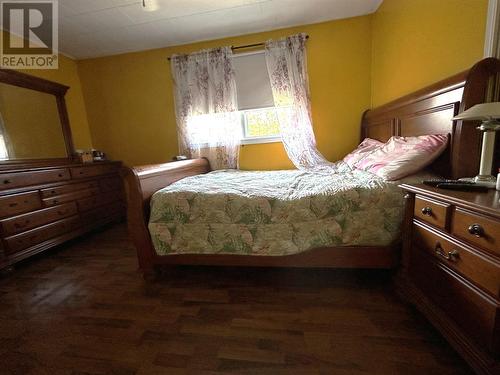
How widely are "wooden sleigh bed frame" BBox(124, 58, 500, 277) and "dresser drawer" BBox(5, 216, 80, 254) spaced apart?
4.23ft

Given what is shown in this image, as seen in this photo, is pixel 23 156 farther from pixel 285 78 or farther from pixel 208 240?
pixel 285 78

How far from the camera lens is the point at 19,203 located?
1.94 metres

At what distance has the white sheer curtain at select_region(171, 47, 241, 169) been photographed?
275cm

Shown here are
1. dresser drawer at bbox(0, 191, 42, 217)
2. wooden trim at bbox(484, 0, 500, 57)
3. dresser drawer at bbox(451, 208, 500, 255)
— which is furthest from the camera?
dresser drawer at bbox(0, 191, 42, 217)

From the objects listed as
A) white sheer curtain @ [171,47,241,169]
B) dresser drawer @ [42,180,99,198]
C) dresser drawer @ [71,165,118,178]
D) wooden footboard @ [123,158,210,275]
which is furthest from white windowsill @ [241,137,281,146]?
dresser drawer @ [42,180,99,198]

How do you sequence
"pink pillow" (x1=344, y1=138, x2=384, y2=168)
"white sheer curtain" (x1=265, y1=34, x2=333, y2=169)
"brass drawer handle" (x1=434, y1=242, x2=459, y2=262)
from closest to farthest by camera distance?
1. "brass drawer handle" (x1=434, y1=242, x2=459, y2=262)
2. "pink pillow" (x1=344, y1=138, x2=384, y2=168)
3. "white sheer curtain" (x1=265, y1=34, x2=333, y2=169)

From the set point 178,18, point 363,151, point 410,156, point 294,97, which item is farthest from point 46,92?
point 410,156

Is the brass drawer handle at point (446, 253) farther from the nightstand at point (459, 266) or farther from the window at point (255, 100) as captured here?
the window at point (255, 100)

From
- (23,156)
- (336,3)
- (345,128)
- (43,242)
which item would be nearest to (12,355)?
(43,242)

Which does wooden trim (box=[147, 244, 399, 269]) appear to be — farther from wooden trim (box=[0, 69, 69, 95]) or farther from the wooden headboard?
wooden trim (box=[0, 69, 69, 95])

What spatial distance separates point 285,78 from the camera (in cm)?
264

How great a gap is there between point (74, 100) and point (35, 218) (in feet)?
6.34

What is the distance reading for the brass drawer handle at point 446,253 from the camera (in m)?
0.87

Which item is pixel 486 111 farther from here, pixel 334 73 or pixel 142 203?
pixel 334 73
